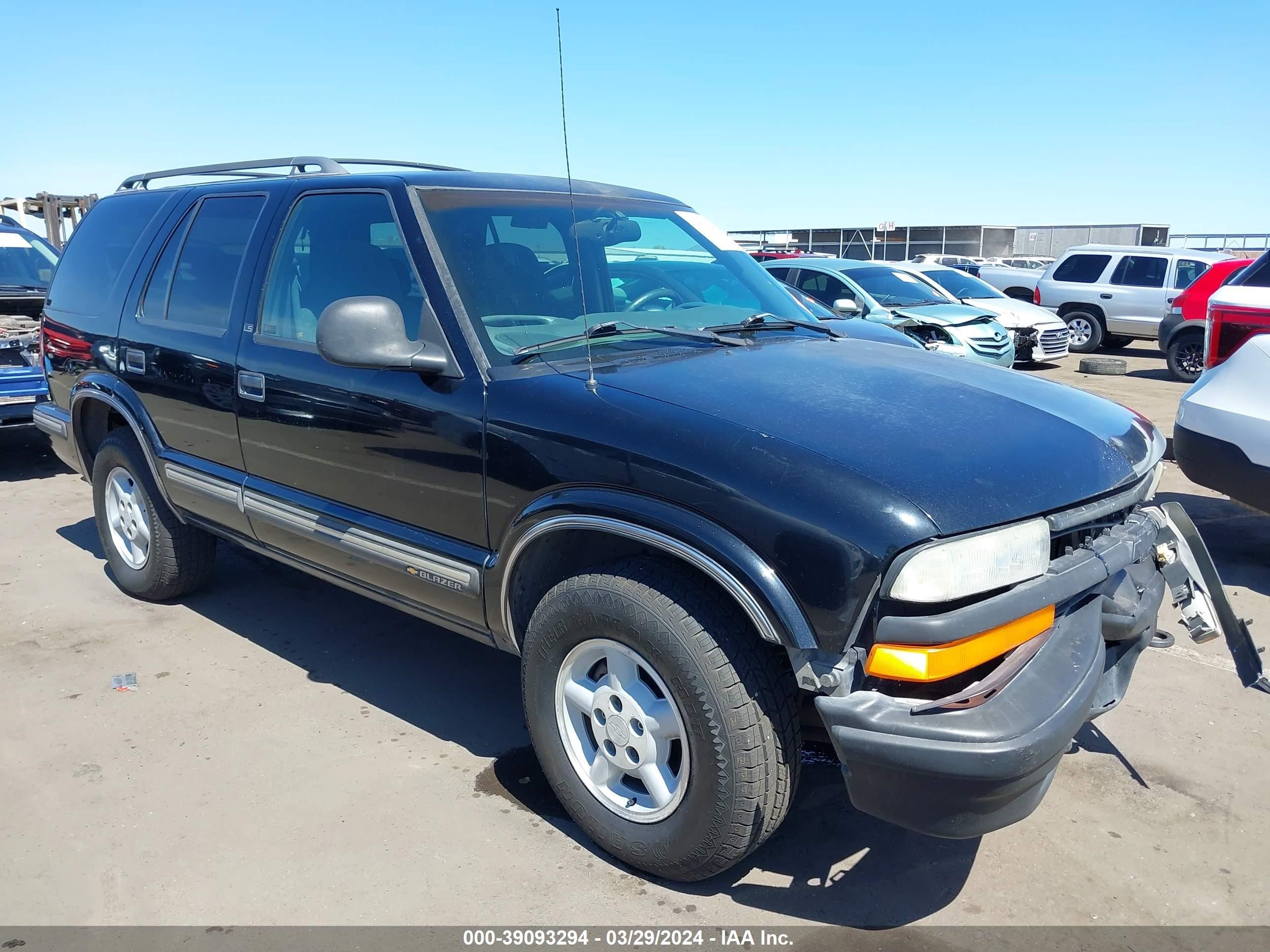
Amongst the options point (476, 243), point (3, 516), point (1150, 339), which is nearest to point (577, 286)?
point (476, 243)

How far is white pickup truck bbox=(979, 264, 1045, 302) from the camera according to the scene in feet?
63.3

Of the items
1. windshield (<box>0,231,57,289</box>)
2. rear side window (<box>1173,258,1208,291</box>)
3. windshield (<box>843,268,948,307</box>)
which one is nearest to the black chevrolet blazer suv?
windshield (<box>0,231,57,289</box>)

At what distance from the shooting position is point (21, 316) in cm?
869

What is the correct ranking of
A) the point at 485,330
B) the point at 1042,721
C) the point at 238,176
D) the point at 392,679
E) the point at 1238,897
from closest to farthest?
the point at 1042,721
the point at 1238,897
the point at 485,330
the point at 392,679
the point at 238,176

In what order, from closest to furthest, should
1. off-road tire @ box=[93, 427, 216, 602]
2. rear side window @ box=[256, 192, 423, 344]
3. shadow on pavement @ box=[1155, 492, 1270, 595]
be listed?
rear side window @ box=[256, 192, 423, 344] < off-road tire @ box=[93, 427, 216, 602] < shadow on pavement @ box=[1155, 492, 1270, 595]

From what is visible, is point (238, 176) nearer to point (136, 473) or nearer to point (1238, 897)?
point (136, 473)

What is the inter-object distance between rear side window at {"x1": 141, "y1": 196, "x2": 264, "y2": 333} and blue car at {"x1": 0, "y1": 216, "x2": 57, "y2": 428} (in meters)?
2.62

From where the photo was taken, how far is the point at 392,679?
4109 mm

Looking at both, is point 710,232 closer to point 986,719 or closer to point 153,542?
point 986,719

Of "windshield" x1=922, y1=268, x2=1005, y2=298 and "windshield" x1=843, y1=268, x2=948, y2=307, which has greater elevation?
"windshield" x1=843, y1=268, x2=948, y2=307

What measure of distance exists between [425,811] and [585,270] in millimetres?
1897

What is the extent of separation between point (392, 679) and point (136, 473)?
165cm

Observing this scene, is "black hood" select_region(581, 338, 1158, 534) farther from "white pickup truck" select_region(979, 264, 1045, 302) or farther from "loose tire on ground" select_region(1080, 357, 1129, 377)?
"white pickup truck" select_region(979, 264, 1045, 302)

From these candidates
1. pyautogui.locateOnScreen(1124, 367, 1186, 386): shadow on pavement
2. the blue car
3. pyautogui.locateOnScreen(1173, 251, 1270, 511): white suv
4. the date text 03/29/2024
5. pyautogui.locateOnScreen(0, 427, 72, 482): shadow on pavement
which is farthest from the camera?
pyautogui.locateOnScreen(1124, 367, 1186, 386): shadow on pavement
